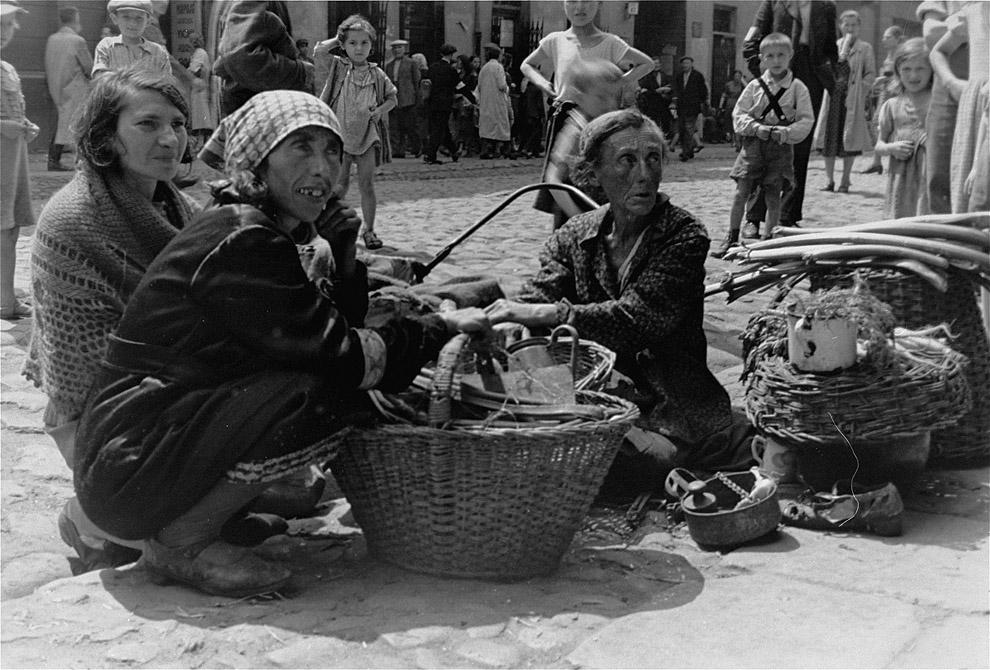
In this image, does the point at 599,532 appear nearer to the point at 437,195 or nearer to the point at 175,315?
the point at 175,315

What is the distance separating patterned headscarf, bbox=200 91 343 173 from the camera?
3445 millimetres

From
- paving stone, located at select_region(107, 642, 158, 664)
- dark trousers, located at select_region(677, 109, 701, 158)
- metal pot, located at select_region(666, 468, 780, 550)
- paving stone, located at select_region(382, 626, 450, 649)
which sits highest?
dark trousers, located at select_region(677, 109, 701, 158)

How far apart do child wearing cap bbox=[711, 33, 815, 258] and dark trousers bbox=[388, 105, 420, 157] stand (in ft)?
34.7

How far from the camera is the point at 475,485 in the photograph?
11.4 feet

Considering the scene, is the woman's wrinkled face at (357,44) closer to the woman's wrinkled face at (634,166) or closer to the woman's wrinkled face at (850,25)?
the woman's wrinkled face at (634,166)

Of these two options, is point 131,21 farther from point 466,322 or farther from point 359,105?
point 466,322

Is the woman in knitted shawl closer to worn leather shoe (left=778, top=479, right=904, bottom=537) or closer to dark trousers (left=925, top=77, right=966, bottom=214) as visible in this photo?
worn leather shoe (left=778, top=479, right=904, bottom=537)

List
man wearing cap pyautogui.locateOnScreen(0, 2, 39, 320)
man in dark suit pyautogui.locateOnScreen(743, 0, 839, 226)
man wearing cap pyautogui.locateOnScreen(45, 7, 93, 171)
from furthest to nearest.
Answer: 1. man wearing cap pyautogui.locateOnScreen(45, 7, 93, 171)
2. man in dark suit pyautogui.locateOnScreen(743, 0, 839, 226)
3. man wearing cap pyautogui.locateOnScreen(0, 2, 39, 320)

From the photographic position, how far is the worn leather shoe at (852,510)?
4004 mm

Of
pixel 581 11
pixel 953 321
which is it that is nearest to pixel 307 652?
pixel 953 321

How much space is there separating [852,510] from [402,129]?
1708 cm

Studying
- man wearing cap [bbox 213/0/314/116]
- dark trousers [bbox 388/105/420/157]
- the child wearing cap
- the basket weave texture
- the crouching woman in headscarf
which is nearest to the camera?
the crouching woman in headscarf

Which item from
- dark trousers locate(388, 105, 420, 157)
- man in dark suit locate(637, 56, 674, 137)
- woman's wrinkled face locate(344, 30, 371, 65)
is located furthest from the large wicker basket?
man in dark suit locate(637, 56, 674, 137)

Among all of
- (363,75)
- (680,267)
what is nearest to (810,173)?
(363,75)
